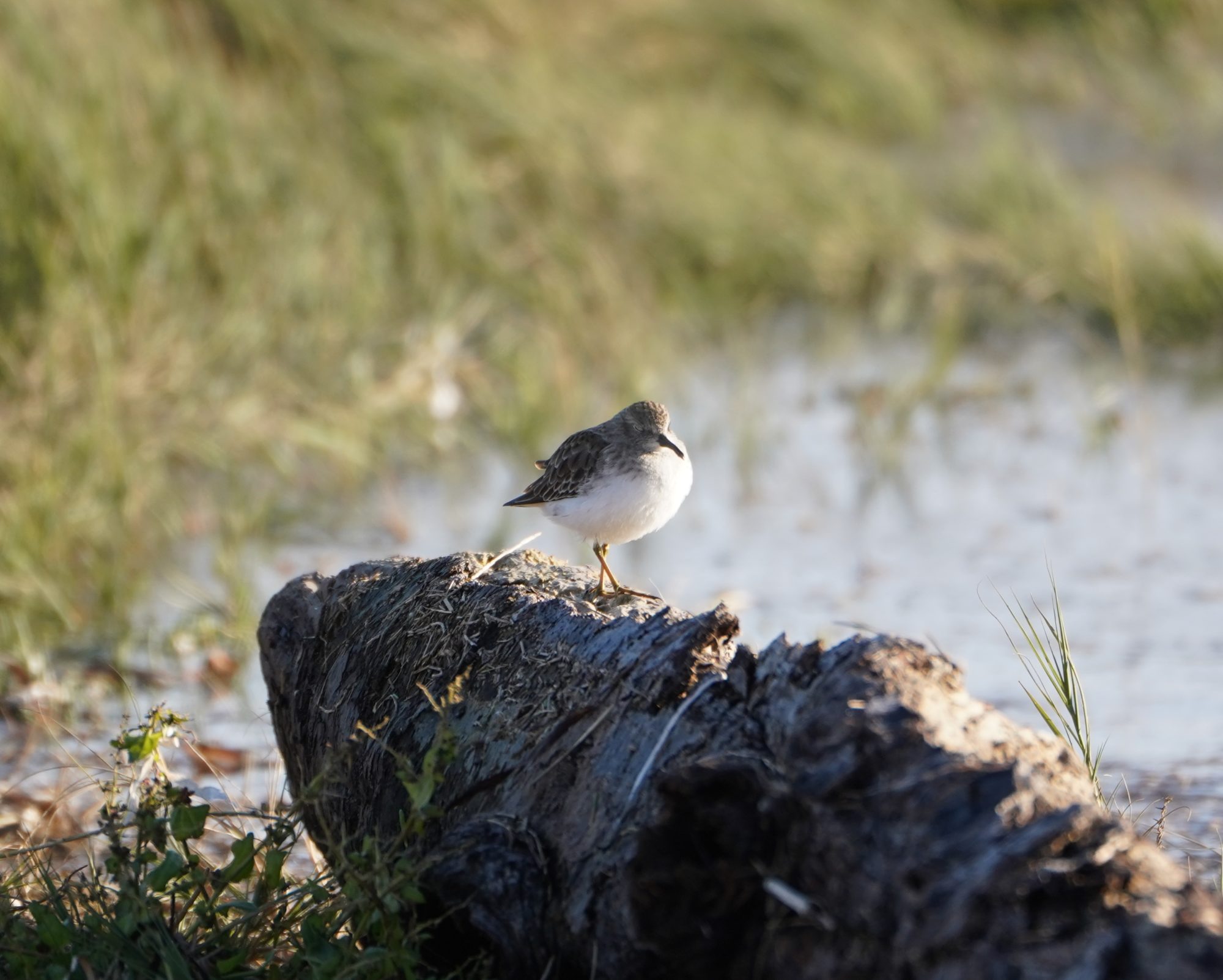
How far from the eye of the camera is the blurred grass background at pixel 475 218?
6867 millimetres

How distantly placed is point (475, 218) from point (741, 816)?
22.4 ft

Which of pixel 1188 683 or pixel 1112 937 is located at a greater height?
pixel 1188 683

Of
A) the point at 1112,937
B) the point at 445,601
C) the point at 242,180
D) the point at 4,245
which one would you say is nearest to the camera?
the point at 1112,937

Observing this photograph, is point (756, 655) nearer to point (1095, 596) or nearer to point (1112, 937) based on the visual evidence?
point (1112, 937)

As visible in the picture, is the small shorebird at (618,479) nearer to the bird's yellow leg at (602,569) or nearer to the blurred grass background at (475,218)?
the bird's yellow leg at (602,569)

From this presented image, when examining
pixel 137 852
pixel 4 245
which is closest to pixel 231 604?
pixel 4 245

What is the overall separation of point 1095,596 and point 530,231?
4047 mm

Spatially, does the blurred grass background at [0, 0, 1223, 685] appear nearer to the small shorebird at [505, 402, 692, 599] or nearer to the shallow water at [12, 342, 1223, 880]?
the shallow water at [12, 342, 1223, 880]

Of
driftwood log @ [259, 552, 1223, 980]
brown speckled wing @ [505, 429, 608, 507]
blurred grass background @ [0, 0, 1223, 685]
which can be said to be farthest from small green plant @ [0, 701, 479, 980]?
blurred grass background @ [0, 0, 1223, 685]

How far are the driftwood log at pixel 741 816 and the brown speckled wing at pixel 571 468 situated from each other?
0.98 meters

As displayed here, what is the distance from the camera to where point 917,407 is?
27.9 feet

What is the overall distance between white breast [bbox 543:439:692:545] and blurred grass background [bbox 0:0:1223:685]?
91.3 inches

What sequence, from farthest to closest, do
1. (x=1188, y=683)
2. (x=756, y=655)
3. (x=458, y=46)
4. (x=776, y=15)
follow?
(x=776, y=15) → (x=458, y=46) → (x=1188, y=683) → (x=756, y=655)

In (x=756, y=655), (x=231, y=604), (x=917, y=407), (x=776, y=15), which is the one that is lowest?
(x=756, y=655)
